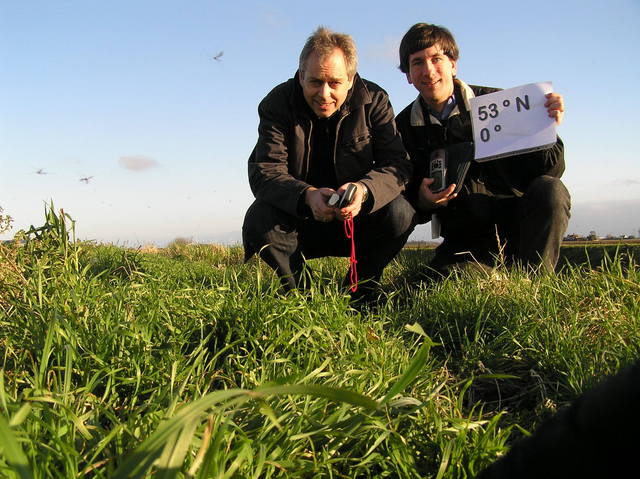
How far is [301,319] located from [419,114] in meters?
2.80

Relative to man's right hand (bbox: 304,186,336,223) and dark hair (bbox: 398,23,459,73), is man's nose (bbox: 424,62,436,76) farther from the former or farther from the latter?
man's right hand (bbox: 304,186,336,223)

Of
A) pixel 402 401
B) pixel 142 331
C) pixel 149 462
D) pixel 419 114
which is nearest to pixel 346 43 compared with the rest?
pixel 419 114

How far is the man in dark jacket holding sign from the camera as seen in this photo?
4.23 metres

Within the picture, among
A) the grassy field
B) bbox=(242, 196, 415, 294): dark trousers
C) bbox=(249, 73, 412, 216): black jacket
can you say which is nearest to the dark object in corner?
the grassy field

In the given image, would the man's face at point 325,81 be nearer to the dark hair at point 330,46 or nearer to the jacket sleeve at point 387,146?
the dark hair at point 330,46

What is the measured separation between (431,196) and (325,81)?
3.86 ft

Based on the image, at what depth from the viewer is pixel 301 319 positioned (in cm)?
229

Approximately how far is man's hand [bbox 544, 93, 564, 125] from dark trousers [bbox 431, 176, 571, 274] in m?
0.44

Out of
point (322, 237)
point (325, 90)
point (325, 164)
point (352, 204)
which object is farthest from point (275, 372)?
point (325, 164)

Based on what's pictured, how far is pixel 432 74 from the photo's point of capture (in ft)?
14.4

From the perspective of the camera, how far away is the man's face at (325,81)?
12.5 ft

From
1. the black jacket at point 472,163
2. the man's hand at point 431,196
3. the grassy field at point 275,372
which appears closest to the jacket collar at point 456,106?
the black jacket at point 472,163

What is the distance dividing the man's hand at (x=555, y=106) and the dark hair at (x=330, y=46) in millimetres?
1461

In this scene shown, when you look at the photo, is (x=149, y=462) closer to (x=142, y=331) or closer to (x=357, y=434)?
(x=357, y=434)
